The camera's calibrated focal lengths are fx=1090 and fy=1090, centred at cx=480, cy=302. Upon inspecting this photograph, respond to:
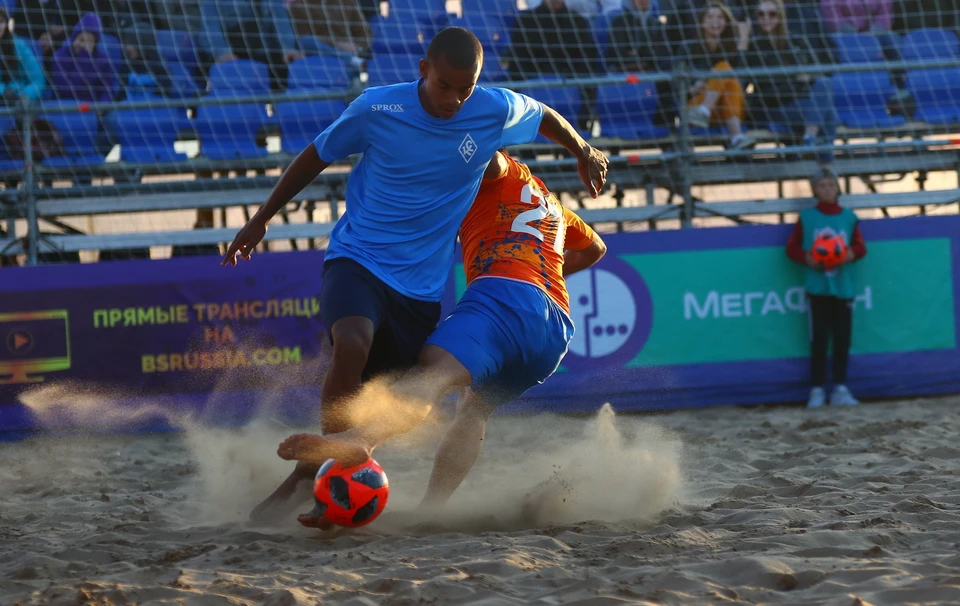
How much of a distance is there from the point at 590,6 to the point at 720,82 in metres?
1.23

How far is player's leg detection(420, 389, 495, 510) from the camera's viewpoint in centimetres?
413

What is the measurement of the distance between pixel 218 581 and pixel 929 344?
649 centimetres

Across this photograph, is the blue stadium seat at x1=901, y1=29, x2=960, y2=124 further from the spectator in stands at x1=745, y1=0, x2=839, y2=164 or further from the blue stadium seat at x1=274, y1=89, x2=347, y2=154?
the blue stadium seat at x1=274, y1=89, x2=347, y2=154

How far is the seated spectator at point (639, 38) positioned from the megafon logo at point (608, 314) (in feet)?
5.40

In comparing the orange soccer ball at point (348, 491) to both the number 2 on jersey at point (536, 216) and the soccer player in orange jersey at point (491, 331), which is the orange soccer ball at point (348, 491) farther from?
the number 2 on jersey at point (536, 216)

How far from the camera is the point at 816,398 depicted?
7.80 m

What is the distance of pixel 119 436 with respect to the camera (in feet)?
23.9

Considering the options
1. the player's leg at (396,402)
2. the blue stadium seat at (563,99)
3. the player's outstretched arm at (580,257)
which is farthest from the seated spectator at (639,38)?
the player's leg at (396,402)

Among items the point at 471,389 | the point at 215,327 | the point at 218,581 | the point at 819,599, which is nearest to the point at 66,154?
the point at 215,327

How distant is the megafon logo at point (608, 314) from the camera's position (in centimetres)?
778

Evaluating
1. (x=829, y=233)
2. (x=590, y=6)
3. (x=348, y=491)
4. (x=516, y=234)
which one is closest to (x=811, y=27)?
(x=590, y=6)

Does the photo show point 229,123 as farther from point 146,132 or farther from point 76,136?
point 76,136

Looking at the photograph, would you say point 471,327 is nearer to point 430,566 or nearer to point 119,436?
point 430,566

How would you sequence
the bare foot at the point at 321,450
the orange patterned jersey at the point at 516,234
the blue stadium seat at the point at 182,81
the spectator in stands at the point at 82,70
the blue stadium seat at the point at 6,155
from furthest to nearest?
the blue stadium seat at the point at 182,81
the spectator in stands at the point at 82,70
the blue stadium seat at the point at 6,155
the orange patterned jersey at the point at 516,234
the bare foot at the point at 321,450
